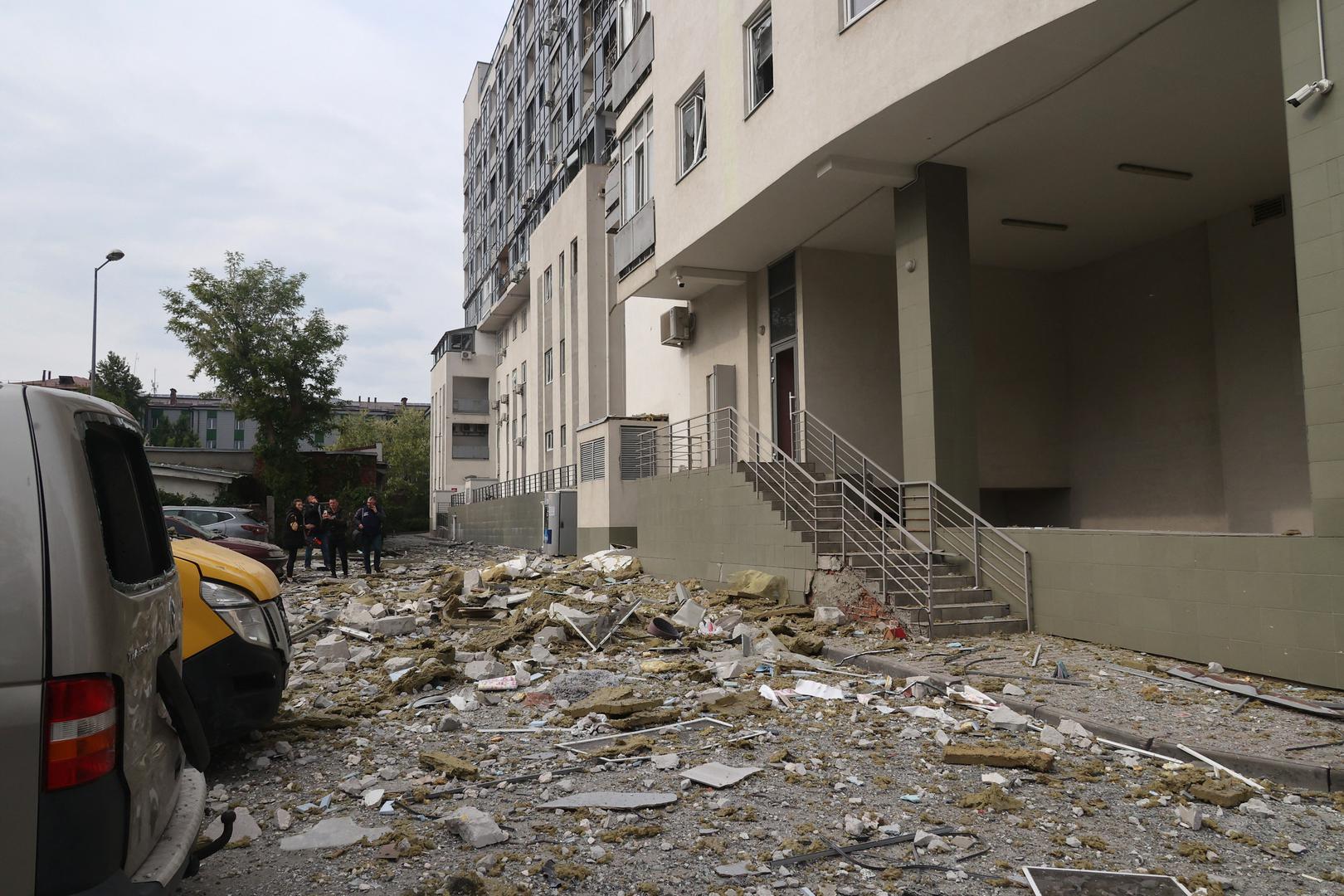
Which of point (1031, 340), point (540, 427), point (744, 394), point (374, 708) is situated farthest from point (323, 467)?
point (374, 708)

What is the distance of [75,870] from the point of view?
7.53 ft

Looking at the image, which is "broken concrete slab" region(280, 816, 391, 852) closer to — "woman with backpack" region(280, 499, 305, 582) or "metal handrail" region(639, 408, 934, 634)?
"metal handrail" region(639, 408, 934, 634)

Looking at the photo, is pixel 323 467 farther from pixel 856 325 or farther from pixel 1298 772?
pixel 1298 772

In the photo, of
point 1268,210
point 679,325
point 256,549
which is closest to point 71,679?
point 256,549

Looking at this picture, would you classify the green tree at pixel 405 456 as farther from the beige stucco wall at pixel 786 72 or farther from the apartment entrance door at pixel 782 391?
the apartment entrance door at pixel 782 391

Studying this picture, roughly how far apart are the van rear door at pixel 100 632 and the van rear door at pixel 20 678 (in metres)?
0.03

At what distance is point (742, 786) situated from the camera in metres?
5.28

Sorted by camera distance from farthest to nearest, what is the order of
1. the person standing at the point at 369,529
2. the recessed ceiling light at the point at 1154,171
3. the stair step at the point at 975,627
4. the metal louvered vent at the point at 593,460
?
the metal louvered vent at the point at 593,460, the person standing at the point at 369,529, the recessed ceiling light at the point at 1154,171, the stair step at the point at 975,627

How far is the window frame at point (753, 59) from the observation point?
14.1m

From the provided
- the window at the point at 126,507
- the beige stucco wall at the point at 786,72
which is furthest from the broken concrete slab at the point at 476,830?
the beige stucco wall at the point at 786,72

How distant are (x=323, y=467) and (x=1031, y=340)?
125ft

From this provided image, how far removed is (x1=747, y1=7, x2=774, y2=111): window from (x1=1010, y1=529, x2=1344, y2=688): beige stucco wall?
801 cm

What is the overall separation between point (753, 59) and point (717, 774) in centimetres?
1247

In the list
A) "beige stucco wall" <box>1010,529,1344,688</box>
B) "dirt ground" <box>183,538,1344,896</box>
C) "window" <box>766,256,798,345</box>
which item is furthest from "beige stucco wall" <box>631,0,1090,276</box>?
"dirt ground" <box>183,538,1344,896</box>
